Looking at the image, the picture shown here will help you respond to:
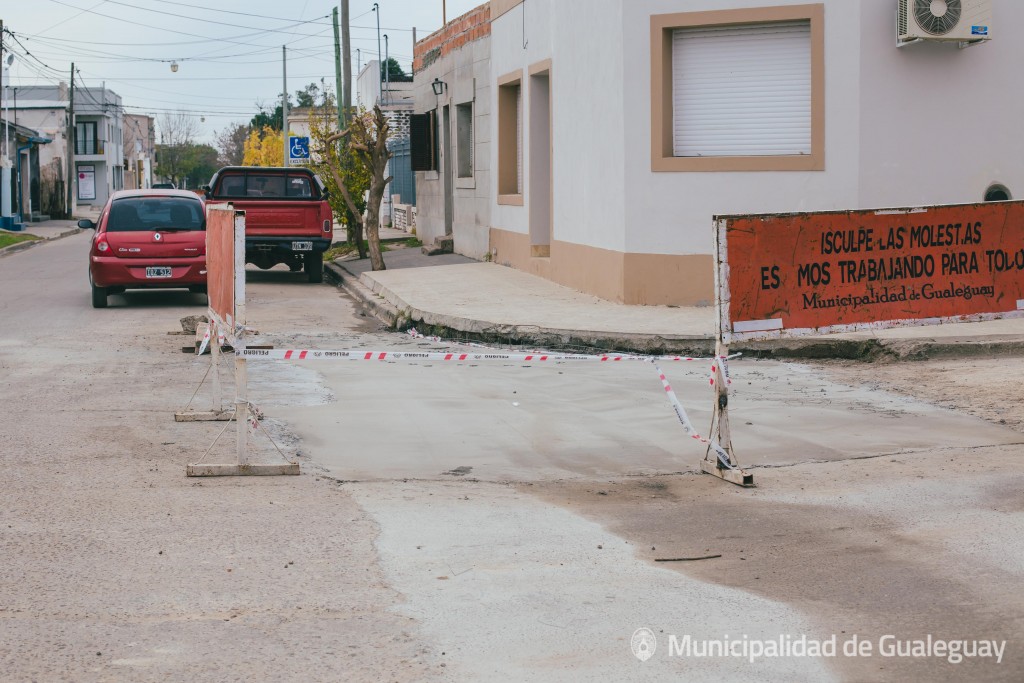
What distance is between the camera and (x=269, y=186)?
22.6 meters

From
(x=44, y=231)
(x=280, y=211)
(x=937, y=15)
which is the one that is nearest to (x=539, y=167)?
(x=280, y=211)

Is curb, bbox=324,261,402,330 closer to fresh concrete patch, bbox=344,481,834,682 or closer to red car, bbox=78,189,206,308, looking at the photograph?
red car, bbox=78,189,206,308

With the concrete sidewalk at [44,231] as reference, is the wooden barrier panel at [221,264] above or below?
below

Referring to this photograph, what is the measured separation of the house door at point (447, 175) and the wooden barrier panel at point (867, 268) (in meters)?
19.5

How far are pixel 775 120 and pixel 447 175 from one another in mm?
14094

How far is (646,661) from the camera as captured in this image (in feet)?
15.4

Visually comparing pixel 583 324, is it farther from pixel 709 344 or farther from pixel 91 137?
pixel 91 137

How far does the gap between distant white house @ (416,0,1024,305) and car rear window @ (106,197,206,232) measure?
5.84 meters

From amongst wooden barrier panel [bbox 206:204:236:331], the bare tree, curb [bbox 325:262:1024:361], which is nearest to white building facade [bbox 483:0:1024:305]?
curb [bbox 325:262:1024:361]

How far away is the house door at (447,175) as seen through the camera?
28.5 m

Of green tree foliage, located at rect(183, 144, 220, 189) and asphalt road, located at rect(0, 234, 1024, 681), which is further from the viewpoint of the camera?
green tree foliage, located at rect(183, 144, 220, 189)

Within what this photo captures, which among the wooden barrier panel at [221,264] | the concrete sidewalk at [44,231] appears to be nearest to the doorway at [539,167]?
the wooden barrier panel at [221,264]

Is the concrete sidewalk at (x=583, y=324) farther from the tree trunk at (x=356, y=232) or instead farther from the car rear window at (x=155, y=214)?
the tree trunk at (x=356, y=232)

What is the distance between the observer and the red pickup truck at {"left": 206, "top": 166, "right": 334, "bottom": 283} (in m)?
22.0
